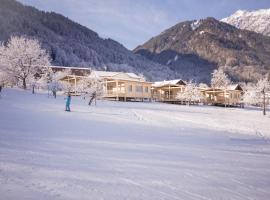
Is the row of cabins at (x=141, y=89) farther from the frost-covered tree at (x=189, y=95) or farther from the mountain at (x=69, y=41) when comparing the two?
the mountain at (x=69, y=41)

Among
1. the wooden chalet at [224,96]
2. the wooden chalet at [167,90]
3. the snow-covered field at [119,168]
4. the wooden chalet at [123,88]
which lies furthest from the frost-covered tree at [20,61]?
the snow-covered field at [119,168]

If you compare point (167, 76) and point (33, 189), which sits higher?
point (167, 76)

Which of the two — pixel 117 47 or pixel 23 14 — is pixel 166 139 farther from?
pixel 117 47

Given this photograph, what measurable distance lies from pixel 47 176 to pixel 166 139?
8.79 m

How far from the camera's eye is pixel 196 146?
1463cm

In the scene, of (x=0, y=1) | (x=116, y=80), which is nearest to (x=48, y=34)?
(x=0, y=1)

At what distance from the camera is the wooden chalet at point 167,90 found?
2475 inches

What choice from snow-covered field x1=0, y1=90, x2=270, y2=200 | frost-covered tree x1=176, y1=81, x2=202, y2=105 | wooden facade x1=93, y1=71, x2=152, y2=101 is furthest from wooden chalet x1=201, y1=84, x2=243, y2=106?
snow-covered field x1=0, y1=90, x2=270, y2=200

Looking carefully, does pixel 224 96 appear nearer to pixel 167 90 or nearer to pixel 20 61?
pixel 167 90

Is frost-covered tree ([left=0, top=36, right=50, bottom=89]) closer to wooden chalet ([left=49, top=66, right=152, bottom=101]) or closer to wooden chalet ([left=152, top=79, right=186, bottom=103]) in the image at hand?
wooden chalet ([left=49, top=66, right=152, bottom=101])

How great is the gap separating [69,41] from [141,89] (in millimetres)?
104552

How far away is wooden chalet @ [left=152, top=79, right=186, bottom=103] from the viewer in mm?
62856

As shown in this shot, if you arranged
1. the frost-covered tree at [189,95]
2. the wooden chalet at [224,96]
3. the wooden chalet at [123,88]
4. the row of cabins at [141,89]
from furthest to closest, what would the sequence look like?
the wooden chalet at [224,96]
the frost-covered tree at [189,95]
the row of cabins at [141,89]
the wooden chalet at [123,88]

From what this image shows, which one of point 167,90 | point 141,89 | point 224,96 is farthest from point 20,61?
point 224,96
